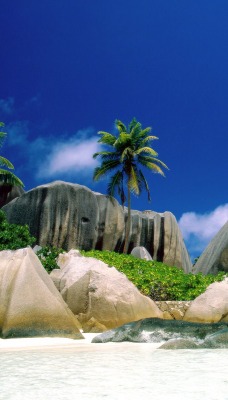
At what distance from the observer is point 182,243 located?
1239 inches

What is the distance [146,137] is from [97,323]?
766 inches

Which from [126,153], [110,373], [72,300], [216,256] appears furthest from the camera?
[126,153]

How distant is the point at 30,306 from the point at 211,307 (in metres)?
6.38

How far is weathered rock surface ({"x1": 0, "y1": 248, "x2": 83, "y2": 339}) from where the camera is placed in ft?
29.8

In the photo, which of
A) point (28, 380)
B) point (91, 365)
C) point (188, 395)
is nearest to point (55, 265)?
point (91, 365)

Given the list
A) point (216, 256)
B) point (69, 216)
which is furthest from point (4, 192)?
point (216, 256)

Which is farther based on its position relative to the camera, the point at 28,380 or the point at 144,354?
the point at 144,354

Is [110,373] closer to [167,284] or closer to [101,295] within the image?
[101,295]

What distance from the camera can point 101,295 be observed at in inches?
460

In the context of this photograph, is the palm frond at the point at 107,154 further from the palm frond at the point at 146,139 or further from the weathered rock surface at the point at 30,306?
the weathered rock surface at the point at 30,306

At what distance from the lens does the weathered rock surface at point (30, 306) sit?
909 cm

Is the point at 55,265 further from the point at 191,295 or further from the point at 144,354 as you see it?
the point at 144,354

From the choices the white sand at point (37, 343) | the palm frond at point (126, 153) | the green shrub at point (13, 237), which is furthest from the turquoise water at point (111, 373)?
the palm frond at point (126, 153)

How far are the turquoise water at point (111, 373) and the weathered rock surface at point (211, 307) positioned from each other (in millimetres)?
6200
